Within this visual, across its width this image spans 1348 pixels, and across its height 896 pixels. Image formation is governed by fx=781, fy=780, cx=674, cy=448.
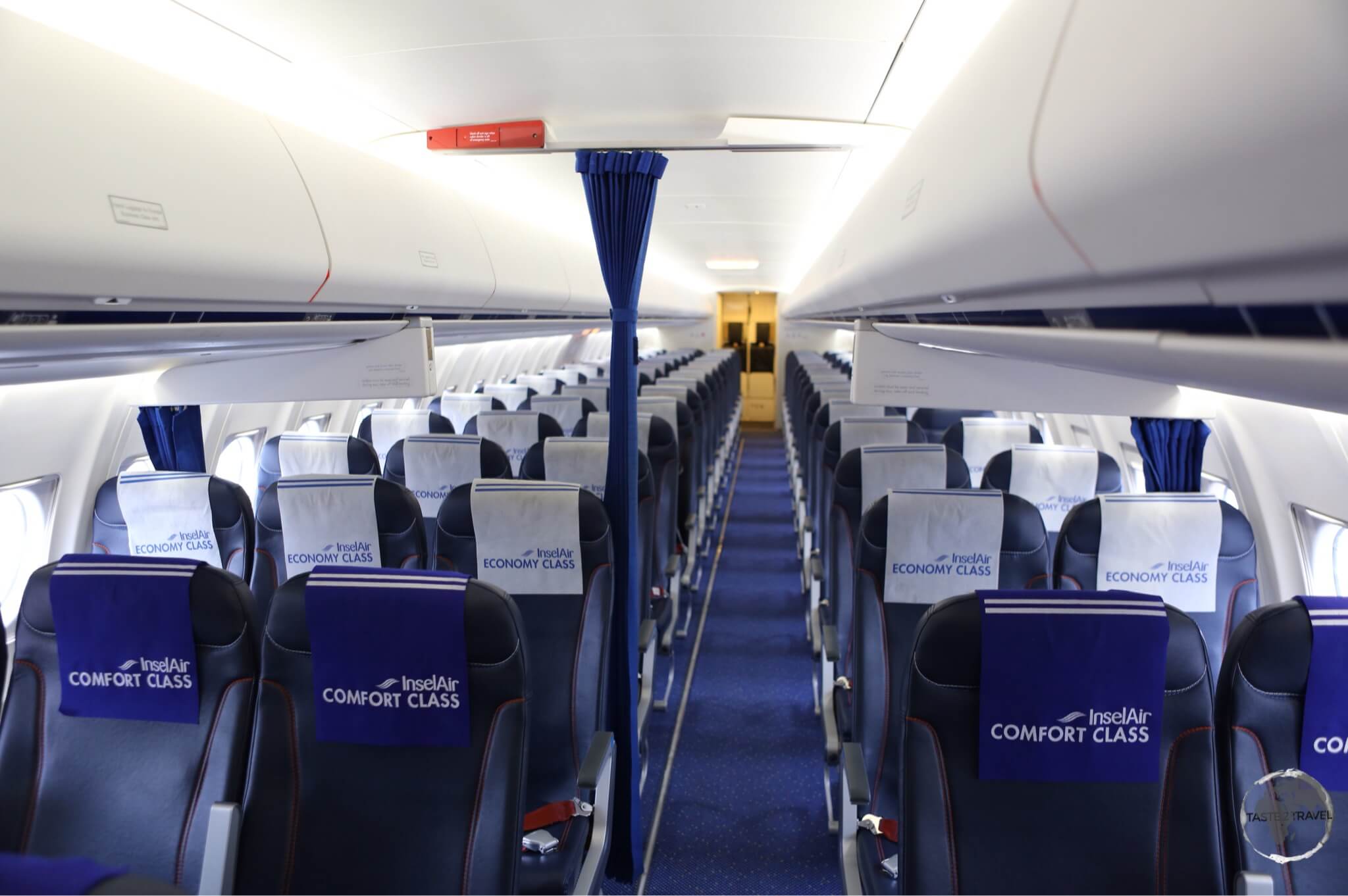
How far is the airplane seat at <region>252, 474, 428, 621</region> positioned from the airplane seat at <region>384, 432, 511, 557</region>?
128 cm

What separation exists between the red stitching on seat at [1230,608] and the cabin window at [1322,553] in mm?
842

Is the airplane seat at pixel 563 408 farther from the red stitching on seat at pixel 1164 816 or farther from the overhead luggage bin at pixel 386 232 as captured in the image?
the red stitching on seat at pixel 1164 816

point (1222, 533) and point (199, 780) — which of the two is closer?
point (199, 780)

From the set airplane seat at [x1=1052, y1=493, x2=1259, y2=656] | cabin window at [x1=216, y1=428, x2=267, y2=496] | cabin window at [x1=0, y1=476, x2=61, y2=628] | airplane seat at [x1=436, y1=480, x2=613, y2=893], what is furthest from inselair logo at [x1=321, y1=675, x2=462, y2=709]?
cabin window at [x1=216, y1=428, x2=267, y2=496]

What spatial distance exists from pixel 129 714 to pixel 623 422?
6.38 feet

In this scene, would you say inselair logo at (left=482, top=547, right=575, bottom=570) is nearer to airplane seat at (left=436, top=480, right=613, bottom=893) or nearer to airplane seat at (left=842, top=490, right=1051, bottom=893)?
airplane seat at (left=436, top=480, right=613, bottom=893)

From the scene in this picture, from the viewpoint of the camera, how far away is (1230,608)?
306 cm

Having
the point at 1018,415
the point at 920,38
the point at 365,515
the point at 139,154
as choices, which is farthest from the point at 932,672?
the point at 1018,415

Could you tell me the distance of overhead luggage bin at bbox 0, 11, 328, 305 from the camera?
1.33m

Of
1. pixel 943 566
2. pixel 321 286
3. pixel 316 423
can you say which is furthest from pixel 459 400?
pixel 943 566

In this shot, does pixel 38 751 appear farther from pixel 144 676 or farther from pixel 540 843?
pixel 540 843

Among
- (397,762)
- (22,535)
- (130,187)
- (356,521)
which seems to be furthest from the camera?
(22,535)

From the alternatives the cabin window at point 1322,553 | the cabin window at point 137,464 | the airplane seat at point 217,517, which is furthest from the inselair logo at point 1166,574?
the cabin window at point 137,464

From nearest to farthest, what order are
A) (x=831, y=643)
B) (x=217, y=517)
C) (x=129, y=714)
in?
(x=129, y=714) < (x=217, y=517) < (x=831, y=643)
